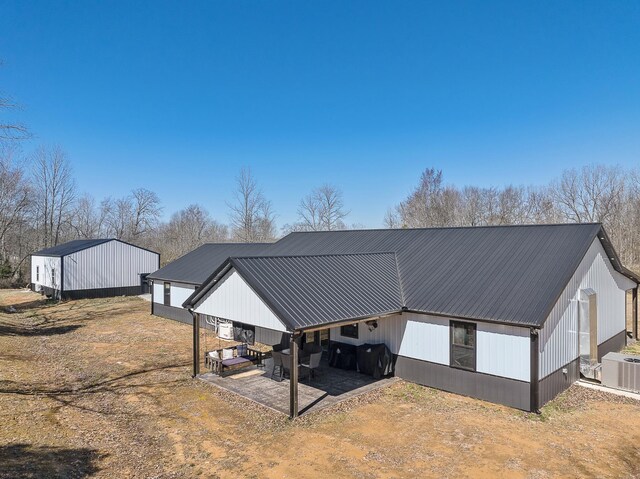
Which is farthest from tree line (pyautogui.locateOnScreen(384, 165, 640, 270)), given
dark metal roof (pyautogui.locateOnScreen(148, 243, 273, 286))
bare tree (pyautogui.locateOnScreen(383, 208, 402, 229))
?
dark metal roof (pyautogui.locateOnScreen(148, 243, 273, 286))

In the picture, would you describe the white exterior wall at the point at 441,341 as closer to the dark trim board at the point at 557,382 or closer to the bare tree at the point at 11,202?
the dark trim board at the point at 557,382

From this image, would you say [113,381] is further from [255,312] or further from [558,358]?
[558,358]

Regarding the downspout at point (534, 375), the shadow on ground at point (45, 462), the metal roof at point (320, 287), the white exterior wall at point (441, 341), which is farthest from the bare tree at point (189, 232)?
the downspout at point (534, 375)

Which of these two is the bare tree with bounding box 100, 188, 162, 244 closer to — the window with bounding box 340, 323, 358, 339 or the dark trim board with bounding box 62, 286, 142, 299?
the dark trim board with bounding box 62, 286, 142, 299

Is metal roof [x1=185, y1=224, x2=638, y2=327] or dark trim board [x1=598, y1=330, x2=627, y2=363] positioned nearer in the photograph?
metal roof [x1=185, y1=224, x2=638, y2=327]

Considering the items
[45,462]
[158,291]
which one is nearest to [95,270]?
[158,291]

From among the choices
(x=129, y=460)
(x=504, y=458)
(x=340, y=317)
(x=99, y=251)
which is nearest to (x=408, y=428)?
(x=504, y=458)
